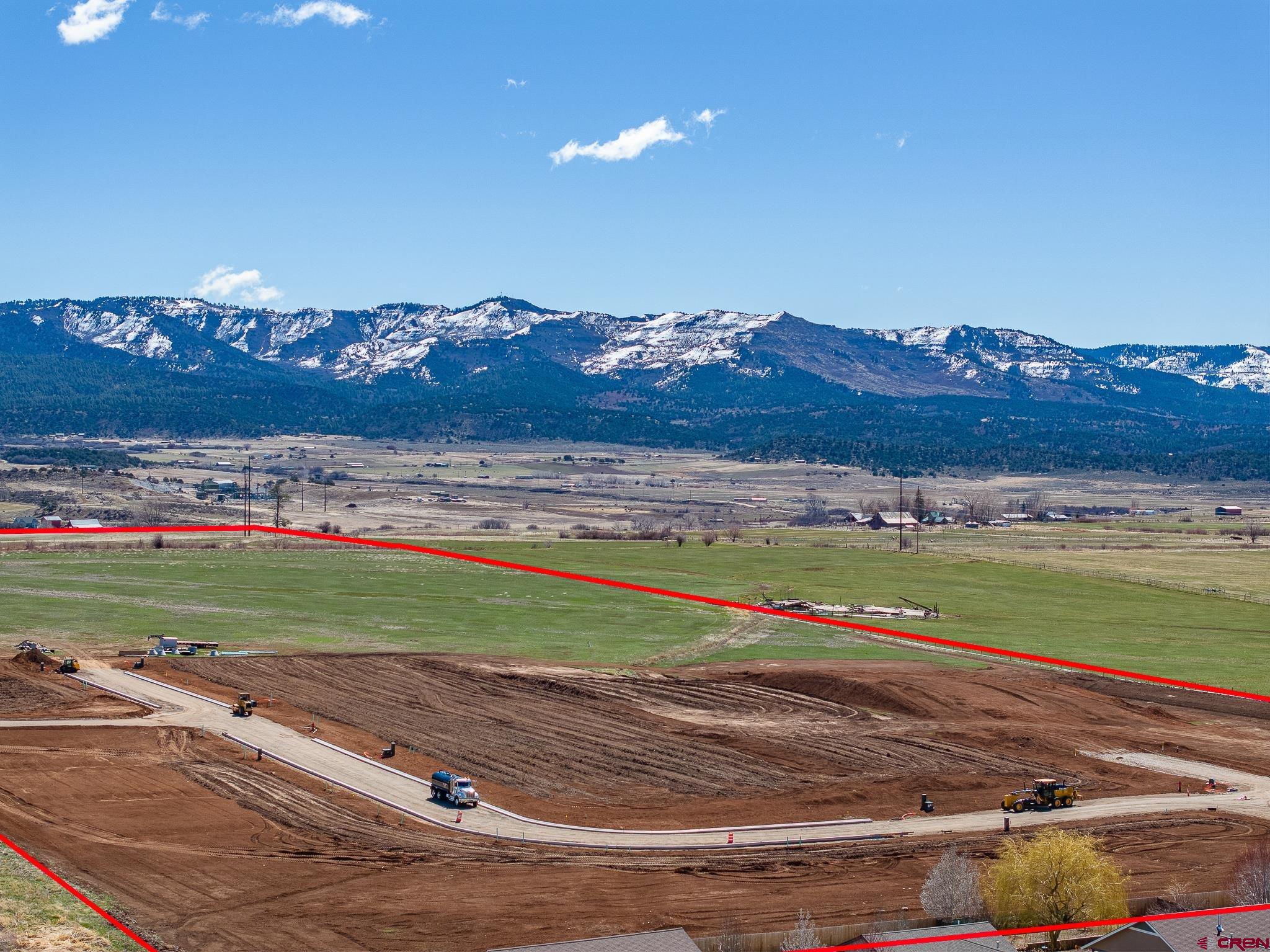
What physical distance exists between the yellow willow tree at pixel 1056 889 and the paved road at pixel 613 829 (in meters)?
12.0

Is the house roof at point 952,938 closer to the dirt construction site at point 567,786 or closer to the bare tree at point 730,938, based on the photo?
the dirt construction site at point 567,786

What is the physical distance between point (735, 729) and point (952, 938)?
29.9 m

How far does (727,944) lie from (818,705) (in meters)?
33.6

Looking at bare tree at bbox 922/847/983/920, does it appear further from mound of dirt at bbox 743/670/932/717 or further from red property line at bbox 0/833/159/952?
mound of dirt at bbox 743/670/932/717

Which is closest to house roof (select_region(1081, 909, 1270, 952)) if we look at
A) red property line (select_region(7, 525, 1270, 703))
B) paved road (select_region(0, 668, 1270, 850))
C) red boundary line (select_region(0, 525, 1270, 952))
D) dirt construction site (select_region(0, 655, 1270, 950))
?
red boundary line (select_region(0, 525, 1270, 952))

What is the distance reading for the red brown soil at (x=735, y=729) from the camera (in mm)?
51562

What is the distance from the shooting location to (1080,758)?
58.2 m

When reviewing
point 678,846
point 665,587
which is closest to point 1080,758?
point 678,846

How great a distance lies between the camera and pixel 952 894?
3594cm

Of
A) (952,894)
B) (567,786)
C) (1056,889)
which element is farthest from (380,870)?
(1056,889)

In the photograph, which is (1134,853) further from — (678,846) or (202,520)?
(202,520)

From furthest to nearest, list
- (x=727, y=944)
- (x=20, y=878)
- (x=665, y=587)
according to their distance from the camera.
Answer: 1. (x=665, y=587)
2. (x=20, y=878)
3. (x=727, y=944)

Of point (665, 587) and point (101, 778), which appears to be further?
point (665, 587)

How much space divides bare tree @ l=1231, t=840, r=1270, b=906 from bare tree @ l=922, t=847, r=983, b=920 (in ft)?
24.9
